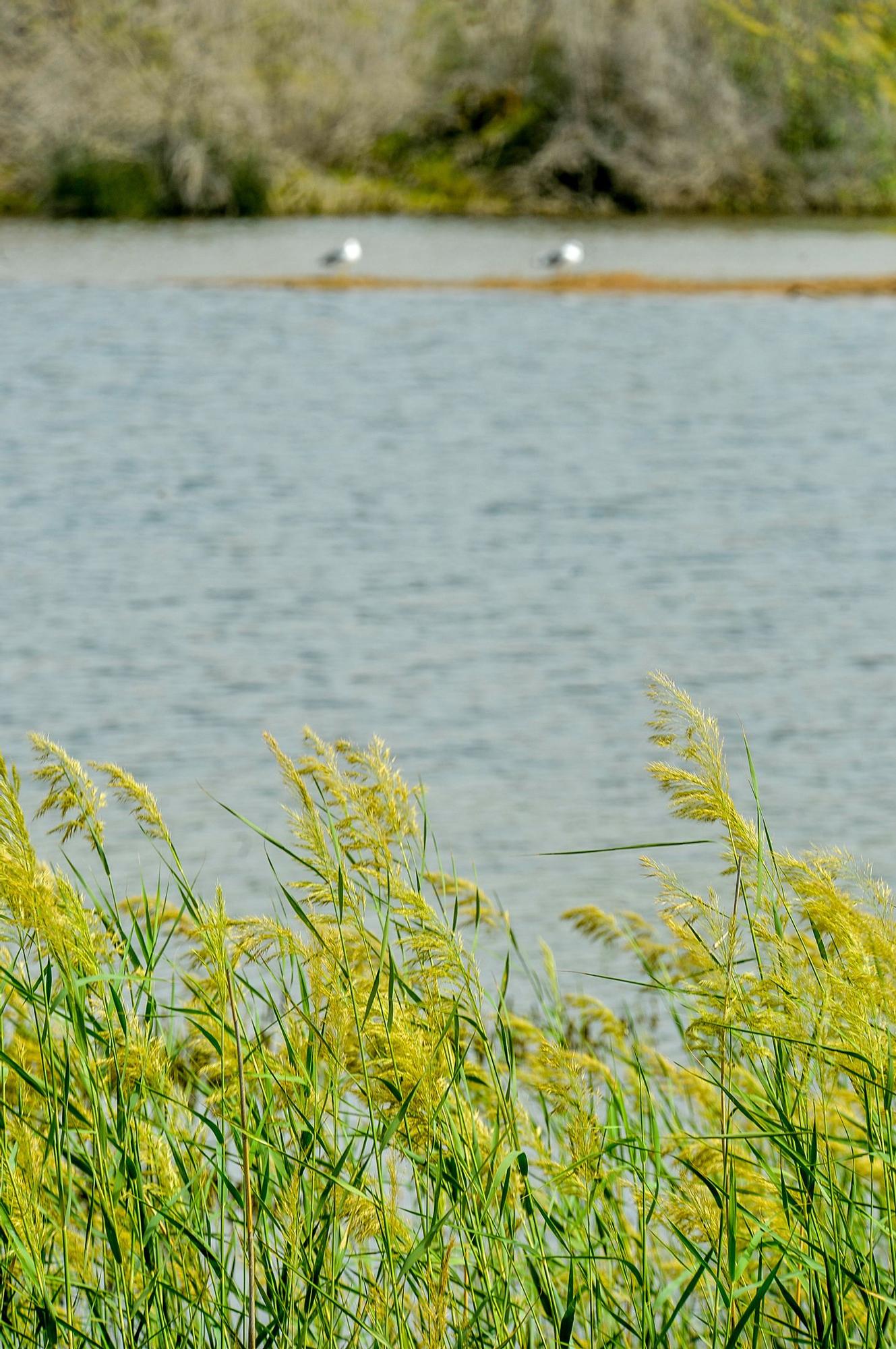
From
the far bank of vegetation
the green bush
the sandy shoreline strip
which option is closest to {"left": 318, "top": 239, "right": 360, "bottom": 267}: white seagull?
the sandy shoreline strip

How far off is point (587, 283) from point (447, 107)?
49.8ft

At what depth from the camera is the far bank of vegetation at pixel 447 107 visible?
42.9 meters

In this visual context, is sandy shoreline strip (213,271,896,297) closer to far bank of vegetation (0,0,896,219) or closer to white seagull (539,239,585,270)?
white seagull (539,239,585,270)

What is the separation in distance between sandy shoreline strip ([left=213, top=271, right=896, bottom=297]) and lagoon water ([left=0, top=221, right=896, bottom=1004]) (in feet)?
13.9

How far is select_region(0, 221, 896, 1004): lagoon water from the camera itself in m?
8.04

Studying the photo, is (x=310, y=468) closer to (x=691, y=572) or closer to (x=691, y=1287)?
(x=691, y=572)

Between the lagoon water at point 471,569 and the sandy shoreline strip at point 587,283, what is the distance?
13.9 ft

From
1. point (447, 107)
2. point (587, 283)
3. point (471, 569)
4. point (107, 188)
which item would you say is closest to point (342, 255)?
point (587, 283)

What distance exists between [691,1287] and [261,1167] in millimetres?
582

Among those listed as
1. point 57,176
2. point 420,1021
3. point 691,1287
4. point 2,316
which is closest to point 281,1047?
point 420,1021

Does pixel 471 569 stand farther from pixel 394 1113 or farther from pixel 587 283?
pixel 587 283

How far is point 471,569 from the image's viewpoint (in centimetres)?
1274

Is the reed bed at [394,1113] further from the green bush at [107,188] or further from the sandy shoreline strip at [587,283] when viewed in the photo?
the green bush at [107,188]

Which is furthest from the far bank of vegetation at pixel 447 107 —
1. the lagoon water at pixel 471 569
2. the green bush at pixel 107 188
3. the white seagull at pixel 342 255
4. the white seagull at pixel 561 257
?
the lagoon water at pixel 471 569
